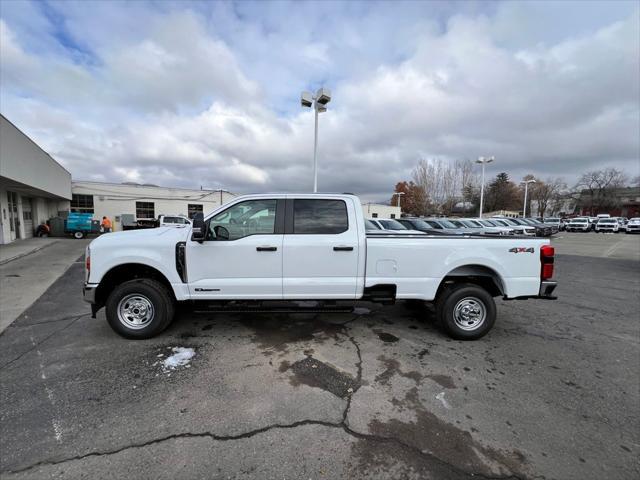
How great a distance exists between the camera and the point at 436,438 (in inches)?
101

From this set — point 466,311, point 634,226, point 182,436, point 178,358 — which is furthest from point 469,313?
point 634,226

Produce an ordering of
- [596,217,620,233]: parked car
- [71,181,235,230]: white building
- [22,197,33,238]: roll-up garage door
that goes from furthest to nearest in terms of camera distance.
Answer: [596,217,620,233]: parked car → [71,181,235,230]: white building → [22,197,33,238]: roll-up garage door

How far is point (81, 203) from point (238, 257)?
109 feet

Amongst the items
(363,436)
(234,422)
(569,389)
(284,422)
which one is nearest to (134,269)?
(234,422)

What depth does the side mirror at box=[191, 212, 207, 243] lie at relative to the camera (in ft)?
12.8

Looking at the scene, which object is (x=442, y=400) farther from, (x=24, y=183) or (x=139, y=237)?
(x=24, y=183)

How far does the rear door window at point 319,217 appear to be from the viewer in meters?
4.34

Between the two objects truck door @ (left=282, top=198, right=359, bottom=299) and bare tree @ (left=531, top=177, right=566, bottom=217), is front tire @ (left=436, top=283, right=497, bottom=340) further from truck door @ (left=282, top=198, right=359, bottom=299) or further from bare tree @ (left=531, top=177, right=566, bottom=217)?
bare tree @ (left=531, top=177, right=566, bottom=217)

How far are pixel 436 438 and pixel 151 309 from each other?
377cm

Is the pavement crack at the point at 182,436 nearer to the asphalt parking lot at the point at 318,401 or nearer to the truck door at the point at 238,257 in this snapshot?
the asphalt parking lot at the point at 318,401

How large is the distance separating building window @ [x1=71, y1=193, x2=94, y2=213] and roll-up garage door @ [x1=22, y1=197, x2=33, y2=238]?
7.98m

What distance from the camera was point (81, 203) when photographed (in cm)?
2931

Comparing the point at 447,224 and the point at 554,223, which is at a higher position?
the point at 554,223

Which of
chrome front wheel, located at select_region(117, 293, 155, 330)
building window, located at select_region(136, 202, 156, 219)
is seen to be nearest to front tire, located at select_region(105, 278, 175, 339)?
chrome front wheel, located at select_region(117, 293, 155, 330)
